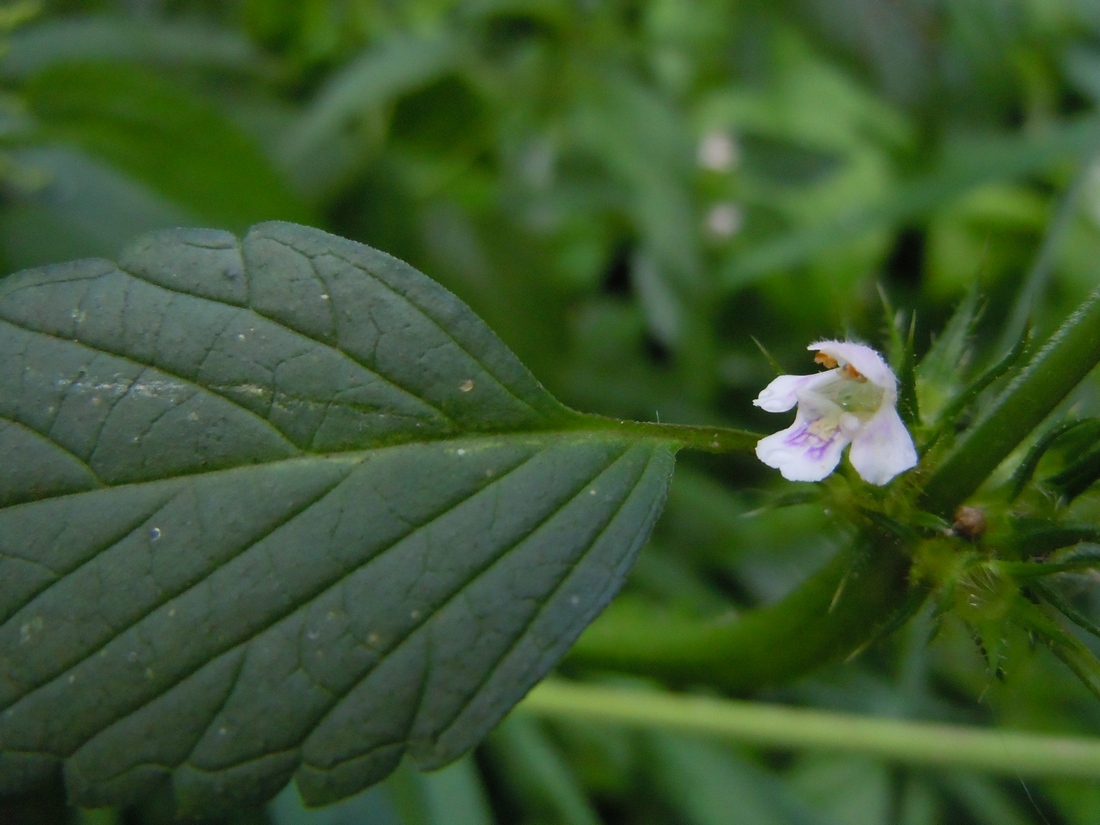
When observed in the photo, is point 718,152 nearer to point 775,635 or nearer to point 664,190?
point 664,190

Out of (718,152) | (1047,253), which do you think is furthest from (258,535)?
(718,152)

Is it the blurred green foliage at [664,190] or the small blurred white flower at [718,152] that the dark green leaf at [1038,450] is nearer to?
the blurred green foliage at [664,190]

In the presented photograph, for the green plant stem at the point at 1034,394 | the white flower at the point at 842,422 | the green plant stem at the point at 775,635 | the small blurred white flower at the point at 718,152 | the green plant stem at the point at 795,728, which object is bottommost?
the green plant stem at the point at 795,728

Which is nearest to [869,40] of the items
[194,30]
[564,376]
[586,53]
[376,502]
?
[586,53]

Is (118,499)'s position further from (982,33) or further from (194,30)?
(982,33)

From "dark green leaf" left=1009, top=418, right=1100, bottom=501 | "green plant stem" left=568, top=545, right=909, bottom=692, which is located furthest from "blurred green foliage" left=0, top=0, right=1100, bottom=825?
"dark green leaf" left=1009, top=418, right=1100, bottom=501

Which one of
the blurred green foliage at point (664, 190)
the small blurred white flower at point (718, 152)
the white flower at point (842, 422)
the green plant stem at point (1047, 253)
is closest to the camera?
the white flower at point (842, 422)

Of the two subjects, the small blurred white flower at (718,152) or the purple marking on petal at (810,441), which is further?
the small blurred white flower at (718,152)

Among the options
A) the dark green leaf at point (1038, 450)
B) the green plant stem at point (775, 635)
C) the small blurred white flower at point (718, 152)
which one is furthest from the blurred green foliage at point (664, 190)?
the dark green leaf at point (1038, 450)
